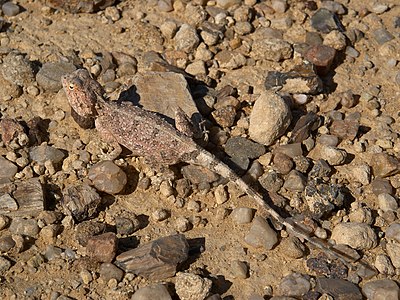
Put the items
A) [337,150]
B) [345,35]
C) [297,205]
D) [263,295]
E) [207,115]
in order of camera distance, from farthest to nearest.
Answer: [345,35] < [207,115] < [337,150] < [297,205] < [263,295]

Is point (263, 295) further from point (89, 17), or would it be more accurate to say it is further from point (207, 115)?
point (89, 17)

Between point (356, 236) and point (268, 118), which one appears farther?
point (268, 118)

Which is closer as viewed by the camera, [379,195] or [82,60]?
[379,195]

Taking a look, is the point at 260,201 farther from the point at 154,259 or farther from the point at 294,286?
the point at 154,259

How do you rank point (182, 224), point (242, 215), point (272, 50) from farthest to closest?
1. point (272, 50)
2. point (242, 215)
3. point (182, 224)

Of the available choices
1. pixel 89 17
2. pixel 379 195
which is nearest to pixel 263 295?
pixel 379 195

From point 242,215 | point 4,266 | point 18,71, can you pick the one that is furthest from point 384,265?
point 18,71

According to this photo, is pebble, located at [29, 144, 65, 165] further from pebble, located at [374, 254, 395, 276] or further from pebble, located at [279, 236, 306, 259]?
pebble, located at [374, 254, 395, 276]
